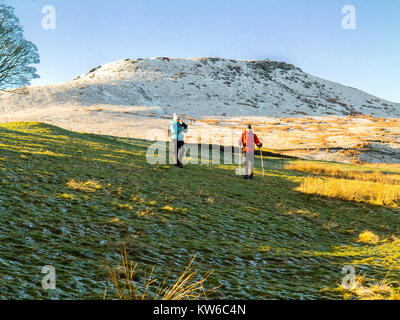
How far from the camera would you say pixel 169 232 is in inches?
256

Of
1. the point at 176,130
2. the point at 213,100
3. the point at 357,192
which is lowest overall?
the point at 357,192

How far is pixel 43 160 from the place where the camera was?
11.3m

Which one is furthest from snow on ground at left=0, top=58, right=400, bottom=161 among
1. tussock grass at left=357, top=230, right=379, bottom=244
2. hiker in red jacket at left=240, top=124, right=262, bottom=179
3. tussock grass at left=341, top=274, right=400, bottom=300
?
tussock grass at left=341, top=274, right=400, bottom=300

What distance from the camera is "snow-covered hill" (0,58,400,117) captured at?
85125 millimetres

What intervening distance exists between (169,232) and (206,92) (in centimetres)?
10988

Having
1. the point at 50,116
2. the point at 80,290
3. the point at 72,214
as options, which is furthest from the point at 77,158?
the point at 50,116

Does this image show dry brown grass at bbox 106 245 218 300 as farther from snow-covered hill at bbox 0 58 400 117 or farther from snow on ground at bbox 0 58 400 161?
snow-covered hill at bbox 0 58 400 117

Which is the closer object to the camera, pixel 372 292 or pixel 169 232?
pixel 372 292

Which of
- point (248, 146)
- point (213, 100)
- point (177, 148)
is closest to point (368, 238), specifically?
point (248, 146)

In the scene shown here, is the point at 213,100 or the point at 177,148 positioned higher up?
the point at 213,100

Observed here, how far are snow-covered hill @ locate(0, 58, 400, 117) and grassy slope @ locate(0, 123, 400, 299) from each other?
235ft

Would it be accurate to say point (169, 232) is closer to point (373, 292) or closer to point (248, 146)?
point (373, 292)

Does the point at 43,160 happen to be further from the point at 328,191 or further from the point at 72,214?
the point at 328,191

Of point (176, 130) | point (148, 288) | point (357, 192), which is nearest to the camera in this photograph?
point (148, 288)
